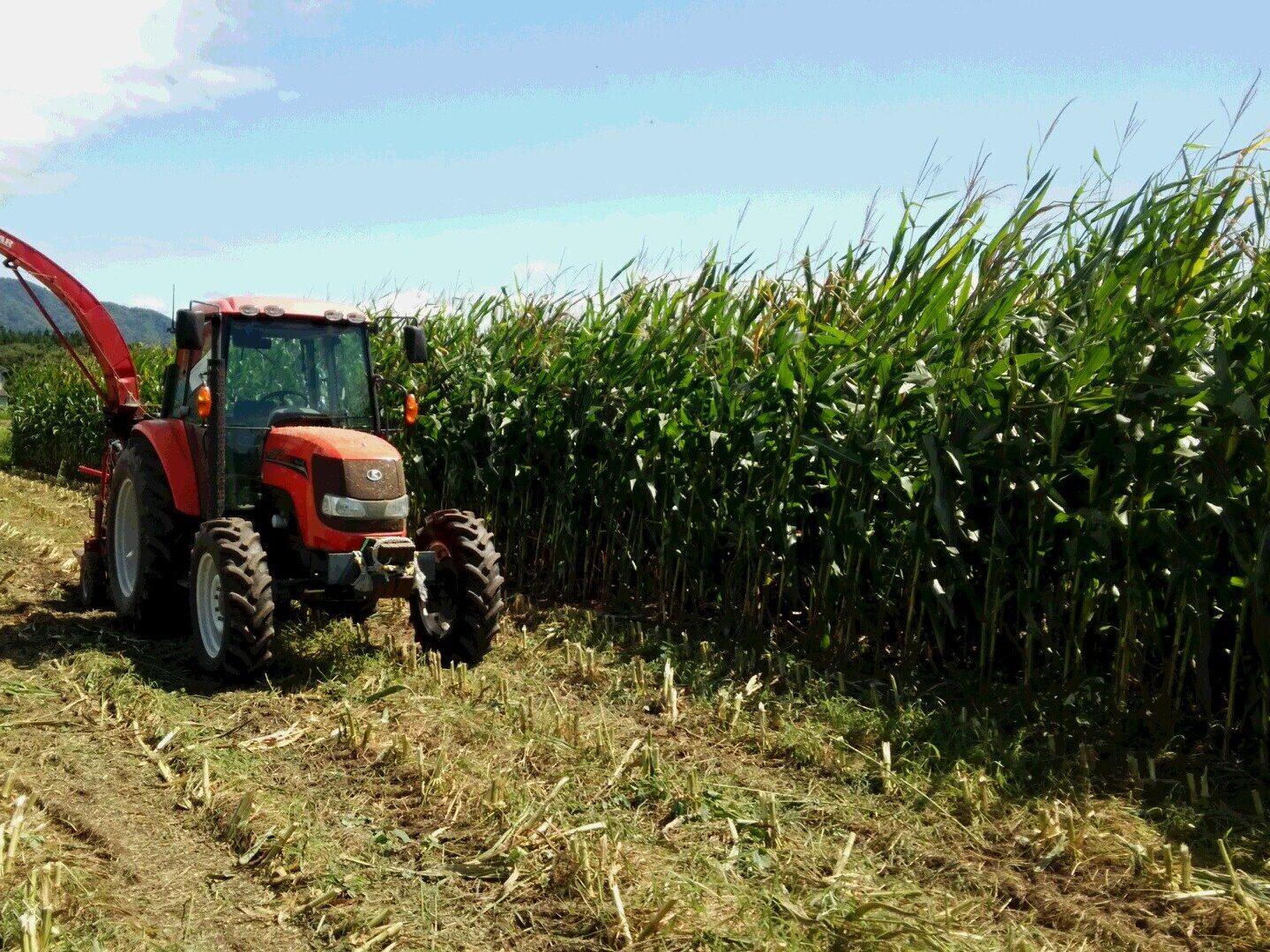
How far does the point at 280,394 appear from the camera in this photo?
21.6 ft

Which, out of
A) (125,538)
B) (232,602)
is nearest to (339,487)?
(232,602)

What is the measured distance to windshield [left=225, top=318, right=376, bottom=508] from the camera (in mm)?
6422

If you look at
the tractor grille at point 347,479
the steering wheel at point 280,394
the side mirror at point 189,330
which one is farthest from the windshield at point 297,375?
the tractor grille at point 347,479

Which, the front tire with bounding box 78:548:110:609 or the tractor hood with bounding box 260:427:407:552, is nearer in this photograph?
the tractor hood with bounding box 260:427:407:552

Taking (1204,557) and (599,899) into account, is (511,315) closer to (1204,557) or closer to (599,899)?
(1204,557)

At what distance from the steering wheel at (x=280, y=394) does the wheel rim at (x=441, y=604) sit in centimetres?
127

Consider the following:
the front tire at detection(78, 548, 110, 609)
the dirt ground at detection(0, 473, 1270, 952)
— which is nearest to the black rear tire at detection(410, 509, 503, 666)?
the dirt ground at detection(0, 473, 1270, 952)

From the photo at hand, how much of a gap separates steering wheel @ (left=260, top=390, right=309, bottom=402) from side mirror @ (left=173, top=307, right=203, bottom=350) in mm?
577

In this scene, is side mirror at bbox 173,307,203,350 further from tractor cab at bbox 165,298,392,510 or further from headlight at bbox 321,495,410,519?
headlight at bbox 321,495,410,519

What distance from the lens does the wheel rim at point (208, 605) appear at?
Result: 6053 millimetres

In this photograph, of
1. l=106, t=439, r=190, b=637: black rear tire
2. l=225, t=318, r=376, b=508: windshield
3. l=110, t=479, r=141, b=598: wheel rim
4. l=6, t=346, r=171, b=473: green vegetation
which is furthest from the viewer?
l=6, t=346, r=171, b=473: green vegetation

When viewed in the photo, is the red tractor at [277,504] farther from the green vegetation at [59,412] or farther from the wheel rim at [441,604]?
the green vegetation at [59,412]

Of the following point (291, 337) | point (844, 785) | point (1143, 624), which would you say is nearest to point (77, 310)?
point (291, 337)

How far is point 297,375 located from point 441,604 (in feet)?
5.02
